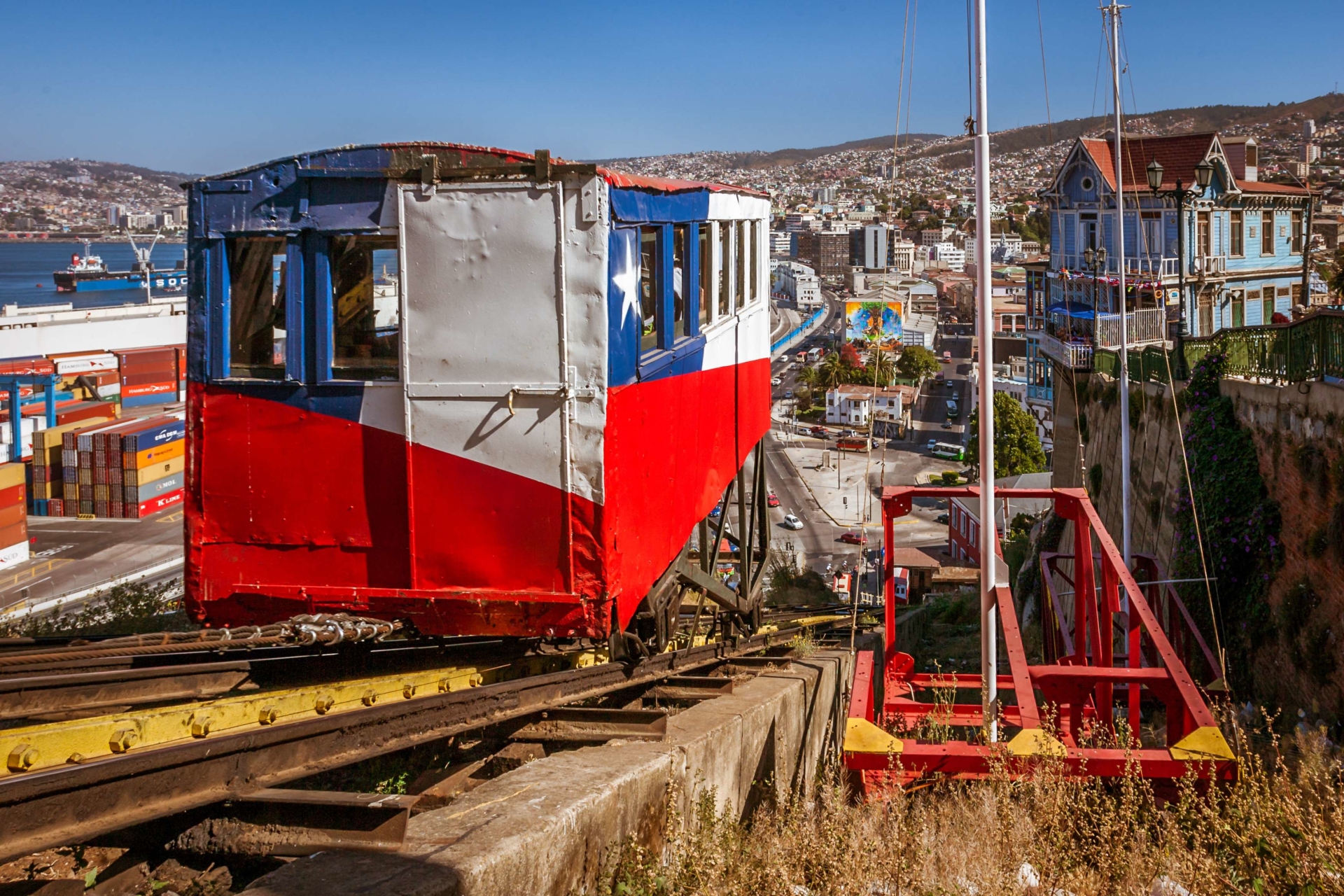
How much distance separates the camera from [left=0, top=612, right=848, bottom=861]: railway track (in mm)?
3395

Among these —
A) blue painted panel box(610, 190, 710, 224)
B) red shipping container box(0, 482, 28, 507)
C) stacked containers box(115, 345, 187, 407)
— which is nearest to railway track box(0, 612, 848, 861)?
blue painted panel box(610, 190, 710, 224)

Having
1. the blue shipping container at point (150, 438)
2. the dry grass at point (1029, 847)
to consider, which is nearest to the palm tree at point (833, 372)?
the blue shipping container at point (150, 438)

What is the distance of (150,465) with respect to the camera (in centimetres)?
5453

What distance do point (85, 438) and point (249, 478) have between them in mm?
56073

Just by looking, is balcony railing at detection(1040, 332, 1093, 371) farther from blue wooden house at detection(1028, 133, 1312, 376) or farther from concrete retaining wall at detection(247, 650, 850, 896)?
concrete retaining wall at detection(247, 650, 850, 896)

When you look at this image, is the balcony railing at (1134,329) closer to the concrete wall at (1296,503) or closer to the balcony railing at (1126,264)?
the balcony railing at (1126,264)

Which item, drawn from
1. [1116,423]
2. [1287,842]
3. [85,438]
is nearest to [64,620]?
[1287,842]

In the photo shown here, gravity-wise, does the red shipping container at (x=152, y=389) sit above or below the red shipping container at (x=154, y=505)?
above

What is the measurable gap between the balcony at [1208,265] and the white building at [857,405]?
5437cm

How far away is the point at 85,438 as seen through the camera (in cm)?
5441

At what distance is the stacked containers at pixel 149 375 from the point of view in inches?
3046

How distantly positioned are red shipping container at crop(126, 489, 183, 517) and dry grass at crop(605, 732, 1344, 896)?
56416 mm

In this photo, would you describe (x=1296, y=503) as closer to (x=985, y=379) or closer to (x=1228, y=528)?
(x=1228, y=528)

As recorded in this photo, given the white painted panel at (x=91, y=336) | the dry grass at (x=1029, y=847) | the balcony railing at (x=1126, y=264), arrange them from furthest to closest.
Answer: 1. the white painted panel at (x=91, y=336)
2. the balcony railing at (x=1126, y=264)
3. the dry grass at (x=1029, y=847)
